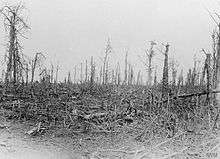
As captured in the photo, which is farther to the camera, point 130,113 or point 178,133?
point 130,113

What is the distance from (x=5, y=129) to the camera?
37.3 ft

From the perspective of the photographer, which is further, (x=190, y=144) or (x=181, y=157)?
(x=190, y=144)

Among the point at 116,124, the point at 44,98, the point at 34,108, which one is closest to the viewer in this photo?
the point at 116,124

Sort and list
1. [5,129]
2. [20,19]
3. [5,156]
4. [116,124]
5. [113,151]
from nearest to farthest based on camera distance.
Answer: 1. [5,156]
2. [113,151]
3. [5,129]
4. [116,124]
5. [20,19]

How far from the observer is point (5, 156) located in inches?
366

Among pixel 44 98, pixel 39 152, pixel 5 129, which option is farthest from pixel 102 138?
pixel 44 98

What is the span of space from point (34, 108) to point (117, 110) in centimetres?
340

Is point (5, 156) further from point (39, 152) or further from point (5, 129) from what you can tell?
point (5, 129)

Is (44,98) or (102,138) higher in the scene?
(44,98)

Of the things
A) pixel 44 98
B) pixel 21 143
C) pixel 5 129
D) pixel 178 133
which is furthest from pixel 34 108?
pixel 178 133

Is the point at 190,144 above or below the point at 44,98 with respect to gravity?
below

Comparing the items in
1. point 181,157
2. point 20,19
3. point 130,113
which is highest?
point 20,19

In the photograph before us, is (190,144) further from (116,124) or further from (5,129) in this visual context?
(5,129)

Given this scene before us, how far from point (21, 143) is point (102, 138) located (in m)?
2.71
